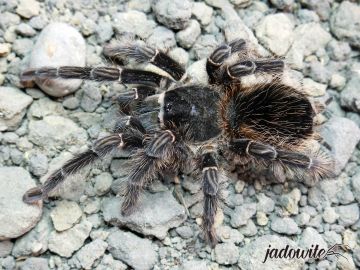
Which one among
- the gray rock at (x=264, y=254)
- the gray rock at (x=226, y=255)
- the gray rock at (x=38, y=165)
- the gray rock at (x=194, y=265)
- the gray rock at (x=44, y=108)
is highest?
the gray rock at (x=44, y=108)

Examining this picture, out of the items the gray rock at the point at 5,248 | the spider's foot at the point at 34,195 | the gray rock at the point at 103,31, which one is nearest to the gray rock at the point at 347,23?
the gray rock at the point at 103,31

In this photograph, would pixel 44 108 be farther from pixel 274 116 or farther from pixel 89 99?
pixel 274 116

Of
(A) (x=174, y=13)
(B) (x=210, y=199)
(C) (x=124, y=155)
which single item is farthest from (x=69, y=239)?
(A) (x=174, y=13)

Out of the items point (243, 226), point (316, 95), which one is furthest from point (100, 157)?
point (316, 95)

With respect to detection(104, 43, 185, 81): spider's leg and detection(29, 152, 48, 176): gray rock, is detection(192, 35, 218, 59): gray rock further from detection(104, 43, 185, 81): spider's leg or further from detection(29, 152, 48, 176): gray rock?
detection(29, 152, 48, 176): gray rock

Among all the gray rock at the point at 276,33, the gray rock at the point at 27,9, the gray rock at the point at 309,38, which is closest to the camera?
the gray rock at the point at 27,9

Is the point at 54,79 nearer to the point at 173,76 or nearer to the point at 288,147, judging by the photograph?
the point at 173,76

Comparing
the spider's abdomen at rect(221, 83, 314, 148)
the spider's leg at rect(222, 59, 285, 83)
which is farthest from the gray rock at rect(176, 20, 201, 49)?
the spider's abdomen at rect(221, 83, 314, 148)

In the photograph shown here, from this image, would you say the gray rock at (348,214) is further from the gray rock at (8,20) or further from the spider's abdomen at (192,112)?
the gray rock at (8,20)
